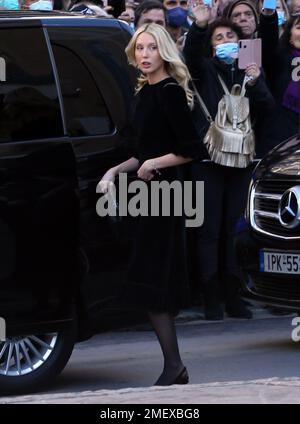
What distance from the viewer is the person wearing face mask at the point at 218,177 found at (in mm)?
10531

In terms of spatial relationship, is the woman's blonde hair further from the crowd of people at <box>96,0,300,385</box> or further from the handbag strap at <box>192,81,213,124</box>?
the handbag strap at <box>192,81,213,124</box>

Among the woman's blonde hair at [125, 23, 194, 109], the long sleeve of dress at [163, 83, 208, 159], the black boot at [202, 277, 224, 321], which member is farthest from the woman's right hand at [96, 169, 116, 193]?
the black boot at [202, 277, 224, 321]

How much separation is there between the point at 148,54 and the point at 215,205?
3.11 m

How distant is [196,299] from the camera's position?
1100 cm

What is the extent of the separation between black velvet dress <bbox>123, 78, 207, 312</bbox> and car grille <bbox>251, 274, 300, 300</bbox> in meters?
0.82

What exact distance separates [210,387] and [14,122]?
2.00m

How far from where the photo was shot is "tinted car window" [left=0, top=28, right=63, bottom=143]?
307 inches

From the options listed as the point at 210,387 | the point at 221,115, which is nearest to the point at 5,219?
the point at 210,387

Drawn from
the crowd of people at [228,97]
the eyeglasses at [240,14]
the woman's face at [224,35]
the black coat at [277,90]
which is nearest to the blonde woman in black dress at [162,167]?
the crowd of people at [228,97]

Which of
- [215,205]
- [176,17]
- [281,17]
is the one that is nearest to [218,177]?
[215,205]

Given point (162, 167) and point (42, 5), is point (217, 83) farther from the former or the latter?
point (162, 167)

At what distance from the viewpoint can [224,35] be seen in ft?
35.1

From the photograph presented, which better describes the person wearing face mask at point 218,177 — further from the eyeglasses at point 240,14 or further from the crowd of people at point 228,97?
the eyeglasses at point 240,14
